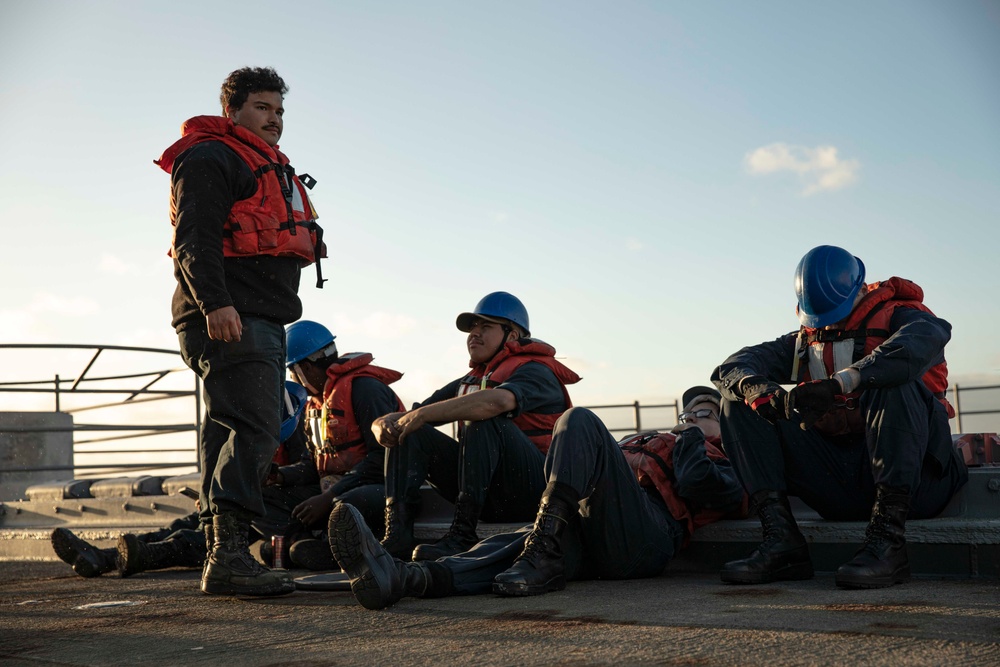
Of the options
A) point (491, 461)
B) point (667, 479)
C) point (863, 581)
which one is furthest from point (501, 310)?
point (863, 581)

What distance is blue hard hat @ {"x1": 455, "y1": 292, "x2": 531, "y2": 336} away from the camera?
4.94 metres

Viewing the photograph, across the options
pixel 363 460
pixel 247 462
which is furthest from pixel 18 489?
pixel 247 462

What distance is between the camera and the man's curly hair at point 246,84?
3.86 metres

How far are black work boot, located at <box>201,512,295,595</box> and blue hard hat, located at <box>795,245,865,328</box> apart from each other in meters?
2.09

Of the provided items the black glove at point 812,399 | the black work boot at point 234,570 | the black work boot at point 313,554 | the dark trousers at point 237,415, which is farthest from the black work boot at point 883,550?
the black work boot at point 313,554

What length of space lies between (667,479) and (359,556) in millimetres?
1389

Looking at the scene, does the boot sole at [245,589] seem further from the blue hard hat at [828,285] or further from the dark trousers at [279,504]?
the blue hard hat at [828,285]

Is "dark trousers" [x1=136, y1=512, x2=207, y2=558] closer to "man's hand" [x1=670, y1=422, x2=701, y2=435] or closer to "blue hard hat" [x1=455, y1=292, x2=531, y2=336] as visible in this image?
"blue hard hat" [x1=455, y1=292, x2=531, y2=336]

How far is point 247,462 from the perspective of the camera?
11.8ft

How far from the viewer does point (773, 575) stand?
11.2ft

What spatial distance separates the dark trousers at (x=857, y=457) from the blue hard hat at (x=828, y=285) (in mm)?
382

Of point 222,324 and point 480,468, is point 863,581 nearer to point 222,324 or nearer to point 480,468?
point 480,468

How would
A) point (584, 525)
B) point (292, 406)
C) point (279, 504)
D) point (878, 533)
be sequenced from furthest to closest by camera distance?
point (292, 406)
point (279, 504)
point (584, 525)
point (878, 533)

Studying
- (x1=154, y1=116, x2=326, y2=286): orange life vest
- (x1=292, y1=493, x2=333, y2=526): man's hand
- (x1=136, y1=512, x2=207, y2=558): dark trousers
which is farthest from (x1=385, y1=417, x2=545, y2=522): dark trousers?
(x1=136, y1=512, x2=207, y2=558): dark trousers
